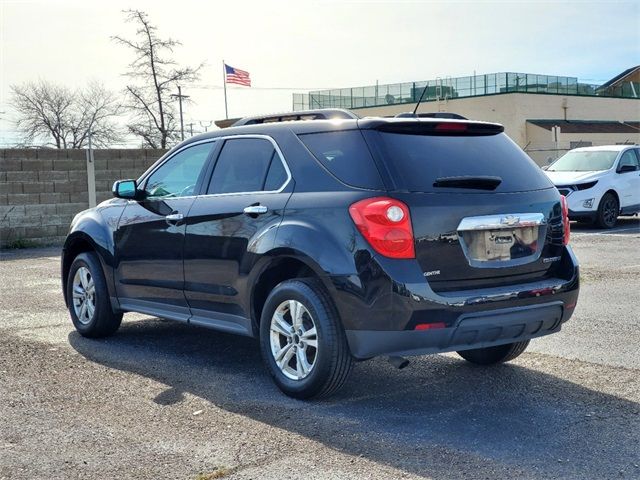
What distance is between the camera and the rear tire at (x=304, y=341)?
543 centimetres

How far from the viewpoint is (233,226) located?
6.19m

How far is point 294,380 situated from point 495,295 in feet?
4.49

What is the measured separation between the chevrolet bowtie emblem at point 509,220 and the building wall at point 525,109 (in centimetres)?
4242

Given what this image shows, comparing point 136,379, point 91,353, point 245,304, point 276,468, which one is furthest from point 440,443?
point 91,353

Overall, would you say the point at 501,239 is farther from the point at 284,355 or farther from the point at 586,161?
the point at 586,161

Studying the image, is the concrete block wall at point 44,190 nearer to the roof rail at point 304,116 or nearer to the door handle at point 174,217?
the door handle at point 174,217

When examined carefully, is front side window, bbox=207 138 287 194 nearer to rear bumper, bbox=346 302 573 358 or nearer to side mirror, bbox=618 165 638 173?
rear bumper, bbox=346 302 573 358

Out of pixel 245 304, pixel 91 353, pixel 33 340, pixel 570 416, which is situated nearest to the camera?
pixel 570 416

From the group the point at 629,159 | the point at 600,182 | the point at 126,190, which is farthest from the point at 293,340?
the point at 629,159

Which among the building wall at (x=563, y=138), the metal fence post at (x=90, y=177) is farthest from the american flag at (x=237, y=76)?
the metal fence post at (x=90, y=177)

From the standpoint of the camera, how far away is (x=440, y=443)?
4.79 m

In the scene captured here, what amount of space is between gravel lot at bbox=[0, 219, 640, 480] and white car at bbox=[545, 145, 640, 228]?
10745 mm

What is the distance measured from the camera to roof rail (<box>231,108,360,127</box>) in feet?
20.2

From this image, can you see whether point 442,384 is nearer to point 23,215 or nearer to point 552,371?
point 552,371
